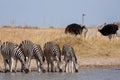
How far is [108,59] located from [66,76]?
6488 millimetres

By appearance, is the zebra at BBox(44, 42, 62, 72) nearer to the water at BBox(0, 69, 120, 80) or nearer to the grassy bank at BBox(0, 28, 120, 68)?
the water at BBox(0, 69, 120, 80)

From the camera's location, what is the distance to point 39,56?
68.0 ft

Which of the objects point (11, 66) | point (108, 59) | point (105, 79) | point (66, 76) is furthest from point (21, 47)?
point (108, 59)

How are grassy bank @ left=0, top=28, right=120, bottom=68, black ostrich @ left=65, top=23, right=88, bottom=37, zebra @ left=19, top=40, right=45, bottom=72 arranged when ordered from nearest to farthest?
zebra @ left=19, top=40, right=45, bottom=72 → grassy bank @ left=0, top=28, right=120, bottom=68 → black ostrich @ left=65, top=23, right=88, bottom=37

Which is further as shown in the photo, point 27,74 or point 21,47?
point 21,47

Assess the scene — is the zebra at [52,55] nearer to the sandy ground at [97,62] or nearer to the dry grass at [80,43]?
the sandy ground at [97,62]

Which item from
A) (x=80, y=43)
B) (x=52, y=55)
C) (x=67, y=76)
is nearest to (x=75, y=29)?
(x=80, y=43)

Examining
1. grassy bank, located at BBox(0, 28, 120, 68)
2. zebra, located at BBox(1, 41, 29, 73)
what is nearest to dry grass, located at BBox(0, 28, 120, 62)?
grassy bank, located at BBox(0, 28, 120, 68)

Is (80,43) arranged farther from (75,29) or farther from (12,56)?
(75,29)

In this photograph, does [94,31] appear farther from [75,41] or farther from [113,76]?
[113,76]

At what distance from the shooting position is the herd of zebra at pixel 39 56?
20391 millimetres

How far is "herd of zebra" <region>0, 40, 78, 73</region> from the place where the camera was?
20391 millimetres

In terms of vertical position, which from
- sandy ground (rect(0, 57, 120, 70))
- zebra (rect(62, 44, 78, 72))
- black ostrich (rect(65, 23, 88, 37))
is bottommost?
sandy ground (rect(0, 57, 120, 70))

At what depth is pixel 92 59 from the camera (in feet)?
82.1
